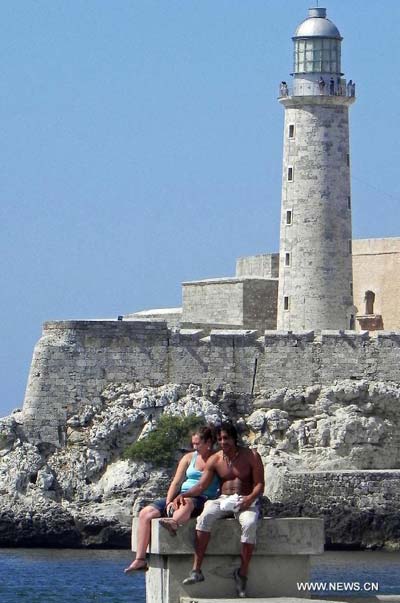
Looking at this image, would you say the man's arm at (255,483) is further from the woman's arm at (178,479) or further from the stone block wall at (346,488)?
the stone block wall at (346,488)

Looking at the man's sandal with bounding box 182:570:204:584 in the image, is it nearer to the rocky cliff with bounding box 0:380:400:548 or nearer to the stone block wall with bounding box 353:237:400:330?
the rocky cliff with bounding box 0:380:400:548

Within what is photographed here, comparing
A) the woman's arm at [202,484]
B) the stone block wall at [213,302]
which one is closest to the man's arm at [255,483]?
the woman's arm at [202,484]

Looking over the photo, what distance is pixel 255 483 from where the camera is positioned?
448 inches

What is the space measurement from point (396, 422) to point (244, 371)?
304 centimetres

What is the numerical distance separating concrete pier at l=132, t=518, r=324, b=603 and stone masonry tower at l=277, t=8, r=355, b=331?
26.6 m

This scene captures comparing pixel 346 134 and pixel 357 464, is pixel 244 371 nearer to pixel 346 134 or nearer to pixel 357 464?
pixel 357 464

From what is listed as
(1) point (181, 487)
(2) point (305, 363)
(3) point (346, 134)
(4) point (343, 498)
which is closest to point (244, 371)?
(2) point (305, 363)

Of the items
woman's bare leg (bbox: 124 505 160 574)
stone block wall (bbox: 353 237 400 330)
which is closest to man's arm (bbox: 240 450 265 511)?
woman's bare leg (bbox: 124 505 160 574)

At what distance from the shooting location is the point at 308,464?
110 ft

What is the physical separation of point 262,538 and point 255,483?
0.44 meters

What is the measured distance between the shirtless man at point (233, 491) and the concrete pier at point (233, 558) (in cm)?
10

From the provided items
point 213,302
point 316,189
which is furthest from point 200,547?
point 213,302

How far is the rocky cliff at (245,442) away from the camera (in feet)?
106

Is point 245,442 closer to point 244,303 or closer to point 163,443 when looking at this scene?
point 163,443
